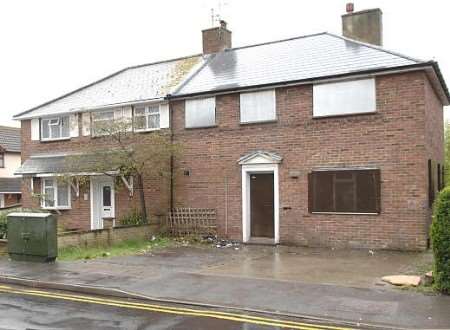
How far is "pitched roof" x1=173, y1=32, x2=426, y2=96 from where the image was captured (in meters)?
16.0

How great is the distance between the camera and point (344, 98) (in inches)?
621

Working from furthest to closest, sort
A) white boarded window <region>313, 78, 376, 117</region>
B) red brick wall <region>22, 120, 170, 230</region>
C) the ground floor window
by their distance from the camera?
the ground floor window → red brick wall <region>22, 120, 170, 230</region> → white boarded window <region>313, 78, 376, 117</region>

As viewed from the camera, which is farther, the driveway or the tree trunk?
the tree trunk

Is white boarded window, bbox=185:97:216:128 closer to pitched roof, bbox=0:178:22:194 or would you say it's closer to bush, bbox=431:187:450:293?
bush, bbox=431:187:450:293

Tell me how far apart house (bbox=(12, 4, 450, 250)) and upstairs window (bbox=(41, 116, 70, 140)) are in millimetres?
176

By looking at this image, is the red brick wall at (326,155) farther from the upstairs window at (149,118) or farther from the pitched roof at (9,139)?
the pitched roof at (9,139)

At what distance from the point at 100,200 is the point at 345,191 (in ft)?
35.7

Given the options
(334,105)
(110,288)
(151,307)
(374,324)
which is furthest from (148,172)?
(374,324)

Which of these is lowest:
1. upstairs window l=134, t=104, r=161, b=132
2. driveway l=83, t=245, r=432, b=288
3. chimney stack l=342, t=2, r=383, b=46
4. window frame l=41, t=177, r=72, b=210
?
driveway l=83, t=245, r=432, b=288

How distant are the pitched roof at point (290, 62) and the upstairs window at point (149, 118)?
1298 millimetres

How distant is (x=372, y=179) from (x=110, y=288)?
8.75 meters

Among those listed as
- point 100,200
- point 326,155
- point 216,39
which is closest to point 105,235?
point 100,200

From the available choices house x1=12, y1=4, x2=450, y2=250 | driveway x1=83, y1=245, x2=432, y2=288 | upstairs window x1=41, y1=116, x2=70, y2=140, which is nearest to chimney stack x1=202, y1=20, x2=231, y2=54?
house x1=12, y1=4, x2=450, y2=250

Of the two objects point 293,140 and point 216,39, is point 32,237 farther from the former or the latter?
point 216,39
